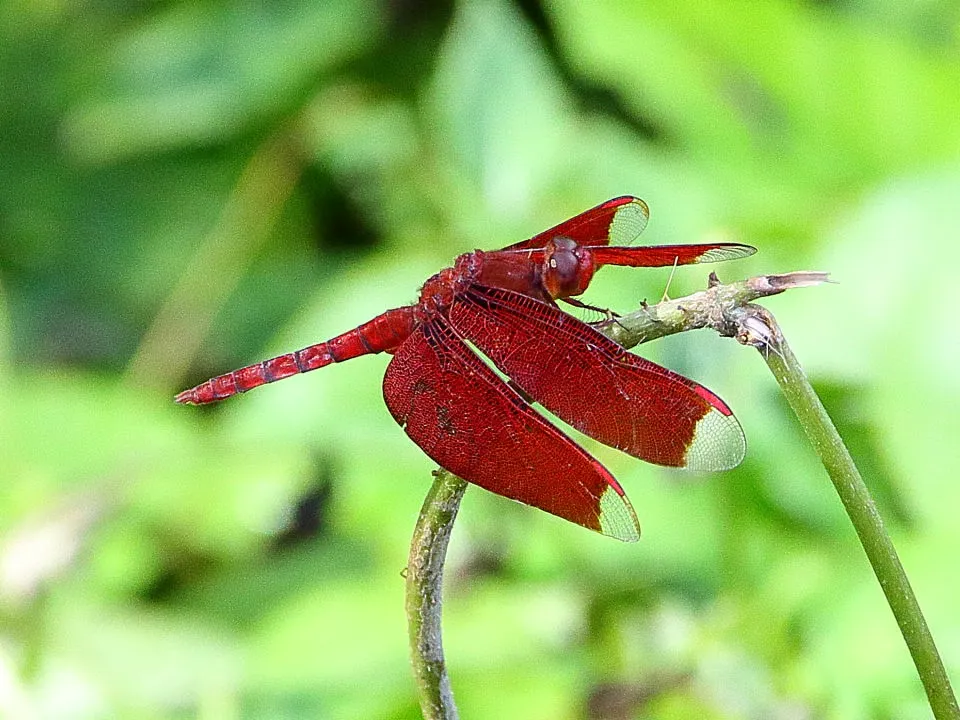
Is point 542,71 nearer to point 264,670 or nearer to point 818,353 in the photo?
point 818,353

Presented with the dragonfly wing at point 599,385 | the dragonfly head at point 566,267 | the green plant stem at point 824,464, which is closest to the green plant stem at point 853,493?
the green plant stem at point 824,464

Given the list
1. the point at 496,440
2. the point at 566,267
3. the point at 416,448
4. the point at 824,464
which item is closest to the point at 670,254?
the point at 566,267

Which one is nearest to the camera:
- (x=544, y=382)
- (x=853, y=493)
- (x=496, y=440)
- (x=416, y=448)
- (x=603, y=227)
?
(x=853, y=493)

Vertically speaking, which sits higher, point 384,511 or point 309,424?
point 309,424

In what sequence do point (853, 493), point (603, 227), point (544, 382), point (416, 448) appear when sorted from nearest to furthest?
1. point (853, 493)
2. point (544, 382)
3. point (603, 227)
4. point (416, 448)

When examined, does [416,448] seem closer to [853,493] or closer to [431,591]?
[431,591]

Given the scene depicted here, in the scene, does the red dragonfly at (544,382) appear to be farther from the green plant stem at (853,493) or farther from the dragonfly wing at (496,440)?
the green plant stem at (853,493)

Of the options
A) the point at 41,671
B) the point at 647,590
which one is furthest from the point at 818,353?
the point at 41,671
